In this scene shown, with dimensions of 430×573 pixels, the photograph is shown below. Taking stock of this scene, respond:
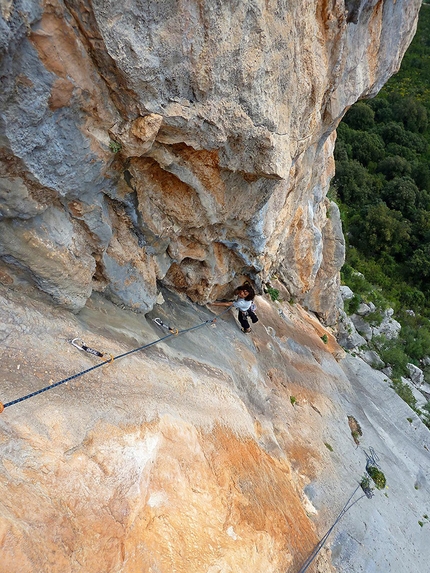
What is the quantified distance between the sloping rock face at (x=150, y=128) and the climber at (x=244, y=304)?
127 cm

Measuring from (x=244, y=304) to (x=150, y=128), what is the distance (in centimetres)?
595

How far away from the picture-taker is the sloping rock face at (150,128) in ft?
14.9

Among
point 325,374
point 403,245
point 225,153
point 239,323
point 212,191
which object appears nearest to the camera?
point 225,153

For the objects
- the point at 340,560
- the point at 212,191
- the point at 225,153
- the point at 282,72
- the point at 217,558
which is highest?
the point at 282,72

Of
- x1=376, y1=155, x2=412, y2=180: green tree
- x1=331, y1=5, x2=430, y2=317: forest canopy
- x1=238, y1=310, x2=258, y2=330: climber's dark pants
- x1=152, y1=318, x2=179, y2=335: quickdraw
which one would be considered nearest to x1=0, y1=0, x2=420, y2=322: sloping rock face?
x1=152, y1=318, x2=179, y2=335: quickdraw

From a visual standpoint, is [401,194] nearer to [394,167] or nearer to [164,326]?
[394,167]

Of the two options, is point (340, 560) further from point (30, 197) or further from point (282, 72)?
point (282, 72)

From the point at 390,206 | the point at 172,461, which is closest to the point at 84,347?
the point at 172,461

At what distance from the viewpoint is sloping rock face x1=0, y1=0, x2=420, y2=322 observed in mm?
4547

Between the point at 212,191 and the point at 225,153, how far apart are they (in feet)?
2.87

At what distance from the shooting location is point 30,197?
17.1ft

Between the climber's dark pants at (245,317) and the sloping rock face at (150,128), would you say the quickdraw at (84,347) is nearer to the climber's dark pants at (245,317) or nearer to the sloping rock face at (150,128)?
the sloping rock face at (150,128)

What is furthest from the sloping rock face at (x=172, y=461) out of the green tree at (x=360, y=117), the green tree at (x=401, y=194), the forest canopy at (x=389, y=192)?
the green tree at (x=360, y=117)

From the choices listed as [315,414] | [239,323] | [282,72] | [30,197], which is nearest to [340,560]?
[315,414]
